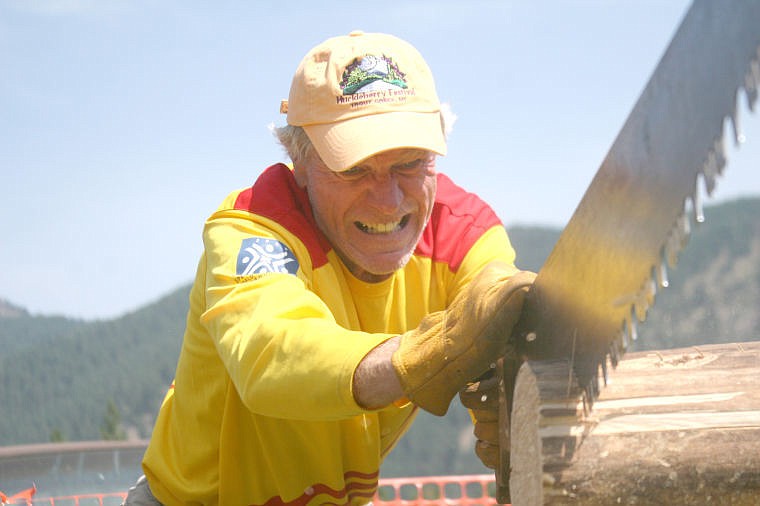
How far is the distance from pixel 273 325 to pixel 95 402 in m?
24.3

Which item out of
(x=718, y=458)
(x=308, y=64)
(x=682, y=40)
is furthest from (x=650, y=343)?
(x=308, y=64)

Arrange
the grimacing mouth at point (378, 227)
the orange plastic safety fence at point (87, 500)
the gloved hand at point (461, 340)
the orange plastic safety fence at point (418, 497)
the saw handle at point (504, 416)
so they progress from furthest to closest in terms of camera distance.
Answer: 1. the orange plastic safety fence at point (87, 500)
2. the orange plastic safety fence at point (418, 497)
3. the grimacing mouth at point (378, 227)
4. the saw handle at point (504, 416)
5. the gloved hand at point (461, 340)

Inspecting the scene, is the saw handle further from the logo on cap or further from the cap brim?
the logo on cap

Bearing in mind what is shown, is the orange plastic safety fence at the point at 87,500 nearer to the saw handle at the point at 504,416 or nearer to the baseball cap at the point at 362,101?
the saw handle at the point at 504,416

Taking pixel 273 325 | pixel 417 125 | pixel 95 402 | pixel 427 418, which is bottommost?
pixel 427 418

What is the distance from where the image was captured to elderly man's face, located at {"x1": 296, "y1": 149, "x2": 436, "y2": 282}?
2.98 meters

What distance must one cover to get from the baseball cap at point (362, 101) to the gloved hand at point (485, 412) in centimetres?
78

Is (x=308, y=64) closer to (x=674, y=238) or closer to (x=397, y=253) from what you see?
(x=397, y=253)

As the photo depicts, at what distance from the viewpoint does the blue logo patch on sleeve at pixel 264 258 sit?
2713mm

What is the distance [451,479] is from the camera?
18.8 ft

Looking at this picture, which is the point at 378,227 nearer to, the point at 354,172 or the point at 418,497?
the point at 354,172

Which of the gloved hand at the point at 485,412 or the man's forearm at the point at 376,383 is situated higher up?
the man's forearm at the point at 376,383

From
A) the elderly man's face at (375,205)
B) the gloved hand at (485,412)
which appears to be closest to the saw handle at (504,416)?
the gloved hand at (485,412)

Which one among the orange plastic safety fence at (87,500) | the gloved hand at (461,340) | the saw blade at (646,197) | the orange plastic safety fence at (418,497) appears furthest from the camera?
the orange plastic safety fence at (87,500)
